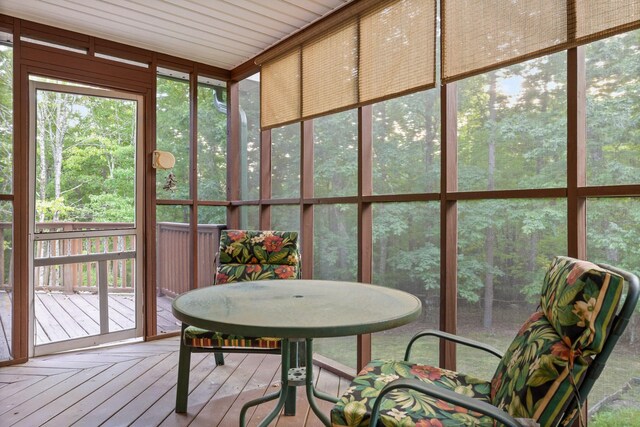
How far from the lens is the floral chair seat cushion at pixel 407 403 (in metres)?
1.33

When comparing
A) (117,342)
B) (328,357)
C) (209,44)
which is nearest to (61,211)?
(117,342)

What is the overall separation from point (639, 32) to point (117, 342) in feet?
14.1

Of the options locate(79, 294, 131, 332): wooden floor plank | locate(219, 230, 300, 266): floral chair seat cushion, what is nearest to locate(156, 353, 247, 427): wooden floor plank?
locate(219, 230, 300, 266): floral chair seat cushion

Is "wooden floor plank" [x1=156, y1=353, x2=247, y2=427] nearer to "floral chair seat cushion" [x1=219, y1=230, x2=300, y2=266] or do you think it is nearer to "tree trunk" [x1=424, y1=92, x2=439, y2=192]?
"floral chair seat cushion" [x1=219, y1=230, x2=300, y2=266]

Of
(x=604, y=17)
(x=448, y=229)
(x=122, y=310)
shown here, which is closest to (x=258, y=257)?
(x=448, y=229)

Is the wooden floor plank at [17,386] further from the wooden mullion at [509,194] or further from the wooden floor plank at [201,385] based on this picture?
the wooden mullion at [509,194]

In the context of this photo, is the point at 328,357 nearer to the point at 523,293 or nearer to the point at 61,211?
the point at 523,293

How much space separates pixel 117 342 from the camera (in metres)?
3.62

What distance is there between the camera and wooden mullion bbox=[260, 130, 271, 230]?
387cm

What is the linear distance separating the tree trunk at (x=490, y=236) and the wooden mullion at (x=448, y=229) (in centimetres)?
52

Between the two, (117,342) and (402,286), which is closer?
(402,286)

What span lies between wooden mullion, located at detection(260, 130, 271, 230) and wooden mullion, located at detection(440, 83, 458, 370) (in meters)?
1.99

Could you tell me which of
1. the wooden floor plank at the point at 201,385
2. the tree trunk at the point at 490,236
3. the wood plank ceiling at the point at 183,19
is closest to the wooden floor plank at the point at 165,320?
the wooden floor plank at the point at 201,385

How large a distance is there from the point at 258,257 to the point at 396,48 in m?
1.70
